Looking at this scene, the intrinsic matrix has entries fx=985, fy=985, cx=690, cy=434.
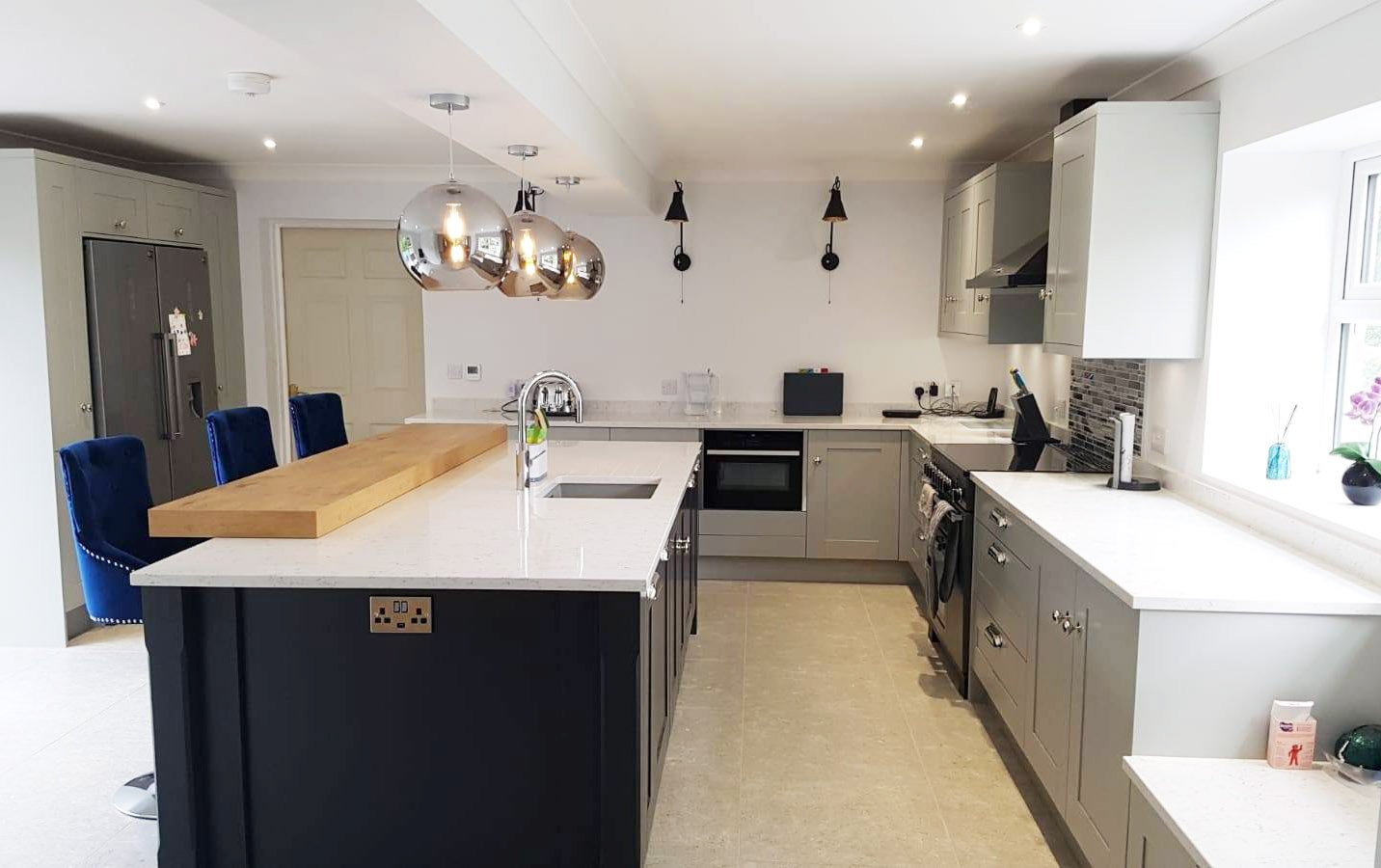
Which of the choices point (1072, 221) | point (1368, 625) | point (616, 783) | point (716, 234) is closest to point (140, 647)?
point (616, 783)

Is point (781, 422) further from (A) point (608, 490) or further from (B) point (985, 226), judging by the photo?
(A) point (608, 490)

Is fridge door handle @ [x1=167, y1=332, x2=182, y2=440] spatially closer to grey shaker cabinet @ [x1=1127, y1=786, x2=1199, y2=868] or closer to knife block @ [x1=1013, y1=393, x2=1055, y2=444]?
knife block @ [x1=1013, y1=393, x2=1055, y2=444]

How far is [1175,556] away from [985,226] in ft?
8.76

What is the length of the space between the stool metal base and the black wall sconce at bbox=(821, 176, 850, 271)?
428 cm

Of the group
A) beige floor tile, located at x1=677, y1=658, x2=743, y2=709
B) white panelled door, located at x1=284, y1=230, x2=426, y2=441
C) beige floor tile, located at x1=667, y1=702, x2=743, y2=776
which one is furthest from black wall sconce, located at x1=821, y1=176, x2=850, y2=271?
beige floor tile, located at x1=667, y1=702, x2=743, y2=776

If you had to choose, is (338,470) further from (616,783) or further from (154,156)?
(154,156)

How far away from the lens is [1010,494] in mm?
3453

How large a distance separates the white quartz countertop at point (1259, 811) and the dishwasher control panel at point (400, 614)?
170cm

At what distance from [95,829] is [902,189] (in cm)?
505

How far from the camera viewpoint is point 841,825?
3.01 m

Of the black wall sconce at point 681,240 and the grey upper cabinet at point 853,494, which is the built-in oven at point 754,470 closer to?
the grey upper cabinet at point 853,494

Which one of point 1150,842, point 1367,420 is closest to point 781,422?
point 1367,420

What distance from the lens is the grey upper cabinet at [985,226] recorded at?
469 cm

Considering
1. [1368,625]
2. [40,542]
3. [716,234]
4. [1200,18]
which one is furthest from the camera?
[716,234]
